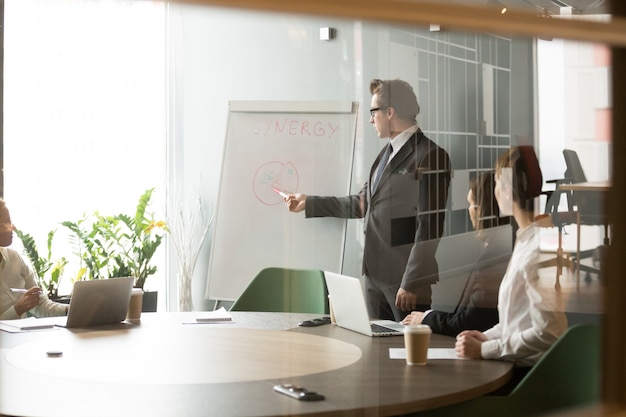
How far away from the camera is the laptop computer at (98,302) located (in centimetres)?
254

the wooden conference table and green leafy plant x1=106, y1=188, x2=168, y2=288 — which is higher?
green leafy plant x1=106, y1=188, x2=168, y2=288

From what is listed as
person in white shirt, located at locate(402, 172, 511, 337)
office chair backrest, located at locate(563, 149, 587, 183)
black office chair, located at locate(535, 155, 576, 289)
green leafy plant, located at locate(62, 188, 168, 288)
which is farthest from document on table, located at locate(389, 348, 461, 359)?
green leafy plant, located at locate(62, 188, 168, 288)

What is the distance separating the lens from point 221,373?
1924 mm

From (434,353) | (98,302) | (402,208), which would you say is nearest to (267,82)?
(402,208)

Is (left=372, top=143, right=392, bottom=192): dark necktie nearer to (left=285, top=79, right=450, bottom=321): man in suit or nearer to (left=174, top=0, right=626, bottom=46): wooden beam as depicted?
(left=285, top=79, right=450, bottom=321): man in suit

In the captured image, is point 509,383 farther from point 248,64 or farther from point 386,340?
point 248,64

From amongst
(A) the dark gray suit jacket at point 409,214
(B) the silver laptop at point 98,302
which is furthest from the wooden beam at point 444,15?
(B) the silver laptop at point 98,302

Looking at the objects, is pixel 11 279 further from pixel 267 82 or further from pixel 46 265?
pixel 267 82

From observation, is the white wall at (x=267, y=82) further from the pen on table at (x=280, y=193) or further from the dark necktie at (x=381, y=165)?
the pen on table at (x=280, y=193)

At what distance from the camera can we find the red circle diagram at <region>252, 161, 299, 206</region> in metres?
3.95

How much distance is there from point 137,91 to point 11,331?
8.31ft

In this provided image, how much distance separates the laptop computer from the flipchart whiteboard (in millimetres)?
1346

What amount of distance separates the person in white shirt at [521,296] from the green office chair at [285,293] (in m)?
1.13

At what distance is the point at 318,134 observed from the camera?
13.0 ft
